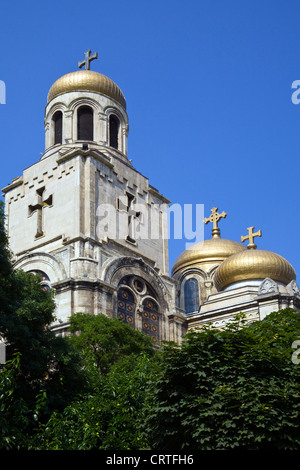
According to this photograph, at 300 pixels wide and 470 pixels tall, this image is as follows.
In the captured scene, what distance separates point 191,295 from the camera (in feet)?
187

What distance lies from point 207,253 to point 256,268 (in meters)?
12.0

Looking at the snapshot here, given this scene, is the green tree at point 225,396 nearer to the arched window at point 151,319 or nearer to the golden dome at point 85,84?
the arched window at point 151,319

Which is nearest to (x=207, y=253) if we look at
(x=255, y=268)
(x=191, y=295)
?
(x=191, y=295)

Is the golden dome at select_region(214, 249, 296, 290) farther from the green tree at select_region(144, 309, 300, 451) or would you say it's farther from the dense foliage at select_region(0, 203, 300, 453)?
the green tree at select_region(144, 309, 300, 451)

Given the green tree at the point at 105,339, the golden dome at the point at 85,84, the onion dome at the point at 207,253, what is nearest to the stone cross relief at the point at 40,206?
the golden dome at the point at 85,84

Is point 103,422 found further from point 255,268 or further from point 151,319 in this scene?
point 255,268

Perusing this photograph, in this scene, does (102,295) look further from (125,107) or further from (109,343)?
(125,107)

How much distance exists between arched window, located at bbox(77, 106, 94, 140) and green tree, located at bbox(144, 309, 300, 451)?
25914mm

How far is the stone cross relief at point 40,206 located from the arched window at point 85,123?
4.27m

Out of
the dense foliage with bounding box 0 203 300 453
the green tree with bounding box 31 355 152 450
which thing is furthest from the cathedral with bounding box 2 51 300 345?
the green tree with bounding box 31 355 152 450

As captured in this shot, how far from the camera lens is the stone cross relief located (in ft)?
137

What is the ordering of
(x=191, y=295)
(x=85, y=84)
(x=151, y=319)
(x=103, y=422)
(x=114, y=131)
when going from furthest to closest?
(x=191, y=295) < (x=114, y=131) < (x=85, y=84) < (x=151, y=319) < (x=103, y=422)

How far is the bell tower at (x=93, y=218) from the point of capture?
38.3m

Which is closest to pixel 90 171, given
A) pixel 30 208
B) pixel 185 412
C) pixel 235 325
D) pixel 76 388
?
pixel 30 208
